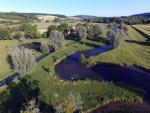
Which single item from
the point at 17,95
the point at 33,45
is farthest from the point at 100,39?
the point at 17,95

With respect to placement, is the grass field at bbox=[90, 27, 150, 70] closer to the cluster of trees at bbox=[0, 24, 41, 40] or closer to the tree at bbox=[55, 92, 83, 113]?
the tree at bbox=[55, 92, 83, 113]

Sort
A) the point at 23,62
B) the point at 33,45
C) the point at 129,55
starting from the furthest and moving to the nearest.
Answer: the point at 33,45
the point at 129,55
the point at 23,62

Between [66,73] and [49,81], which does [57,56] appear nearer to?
[66,73]

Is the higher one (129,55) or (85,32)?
(85,32)

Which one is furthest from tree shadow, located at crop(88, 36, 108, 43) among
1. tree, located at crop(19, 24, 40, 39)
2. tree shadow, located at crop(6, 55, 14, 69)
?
tree shadow, located at crop(6, 55, 14, 69)

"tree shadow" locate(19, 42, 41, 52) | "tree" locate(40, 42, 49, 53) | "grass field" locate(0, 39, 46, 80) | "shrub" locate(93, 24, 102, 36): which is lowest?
"tree shadow" locate(19, 42, 41, 52)

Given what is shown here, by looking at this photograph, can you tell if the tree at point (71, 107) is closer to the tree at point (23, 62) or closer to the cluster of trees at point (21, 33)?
the tree at point (23, 62)

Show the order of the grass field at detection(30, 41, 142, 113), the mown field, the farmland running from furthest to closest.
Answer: the mown field < the grass field at detection(30, 41, 142, 113) < the farmland

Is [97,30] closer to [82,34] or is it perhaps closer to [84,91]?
[82,34]

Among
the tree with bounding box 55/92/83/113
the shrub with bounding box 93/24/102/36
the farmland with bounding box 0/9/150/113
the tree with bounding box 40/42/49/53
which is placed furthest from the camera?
the shrub with bounding box 93/24/102/36
